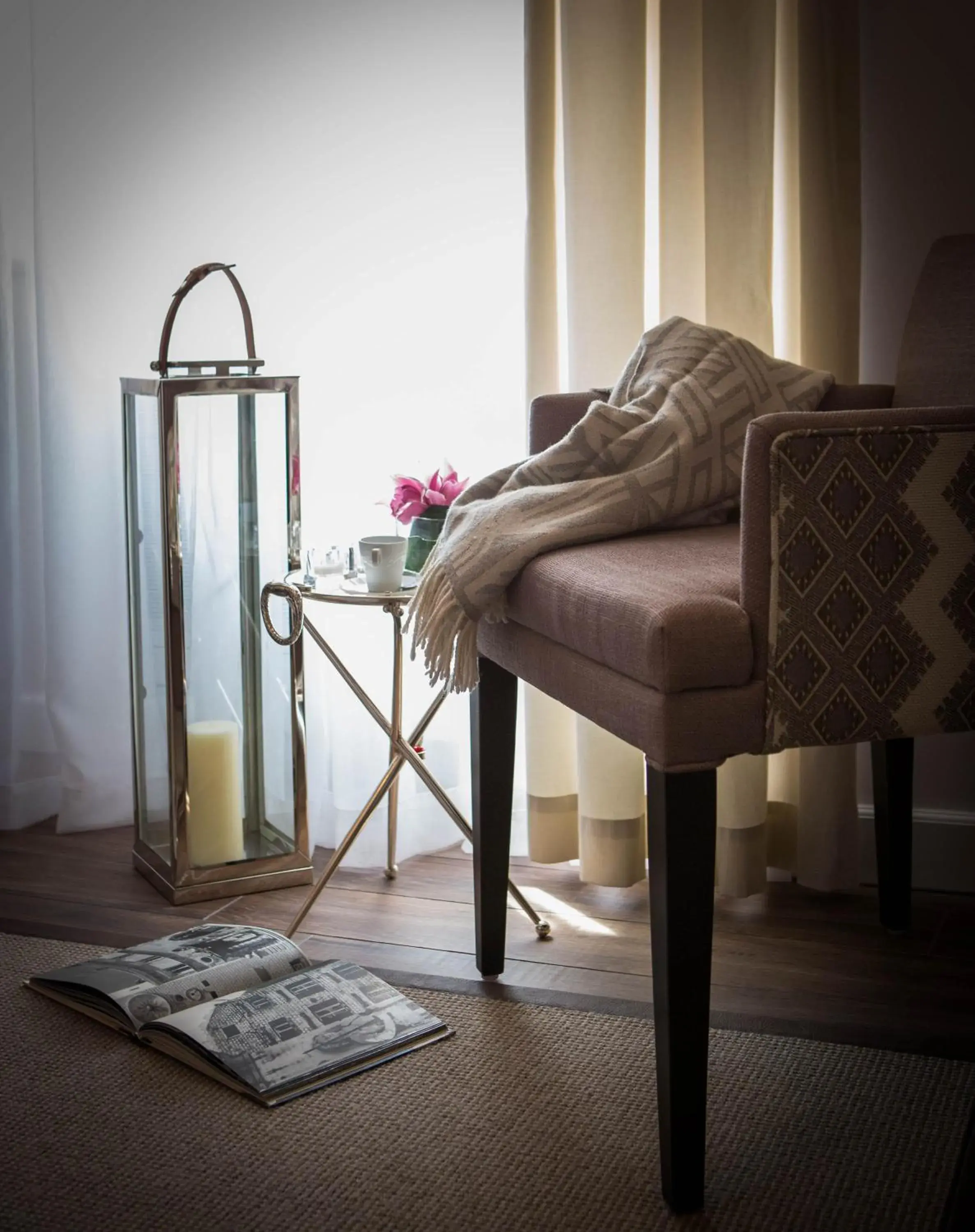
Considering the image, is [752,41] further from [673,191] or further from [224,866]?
[224,866]

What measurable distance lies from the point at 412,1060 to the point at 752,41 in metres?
1.57

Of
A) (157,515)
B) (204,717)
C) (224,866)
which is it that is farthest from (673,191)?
(224,866)

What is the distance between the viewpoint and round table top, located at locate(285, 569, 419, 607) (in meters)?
1.96

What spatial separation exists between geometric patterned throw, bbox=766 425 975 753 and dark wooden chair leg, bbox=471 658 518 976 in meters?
0.54

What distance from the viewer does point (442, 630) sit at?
172 centimetres

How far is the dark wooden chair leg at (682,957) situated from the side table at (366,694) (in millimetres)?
639

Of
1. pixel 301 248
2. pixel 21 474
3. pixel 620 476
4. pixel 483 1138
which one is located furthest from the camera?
pixel 21 474

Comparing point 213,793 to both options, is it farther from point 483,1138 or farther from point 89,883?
point 483,1138

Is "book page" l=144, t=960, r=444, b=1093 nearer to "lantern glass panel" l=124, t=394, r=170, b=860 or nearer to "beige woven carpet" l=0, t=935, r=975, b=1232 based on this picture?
"beige woven carpet" l=0, t=935, r=975, b=1232

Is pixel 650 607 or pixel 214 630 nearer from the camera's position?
pixel 650 607

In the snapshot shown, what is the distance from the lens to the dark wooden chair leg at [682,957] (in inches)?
52.2

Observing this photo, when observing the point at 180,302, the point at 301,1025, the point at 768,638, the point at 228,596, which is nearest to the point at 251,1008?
the point at 301,1025

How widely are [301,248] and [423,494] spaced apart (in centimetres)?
66

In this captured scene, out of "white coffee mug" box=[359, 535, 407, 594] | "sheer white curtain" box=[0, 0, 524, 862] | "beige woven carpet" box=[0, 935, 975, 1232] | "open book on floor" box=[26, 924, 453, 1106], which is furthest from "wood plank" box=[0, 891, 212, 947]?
"white coffee mug" box=[359, 535, 407, 594]
